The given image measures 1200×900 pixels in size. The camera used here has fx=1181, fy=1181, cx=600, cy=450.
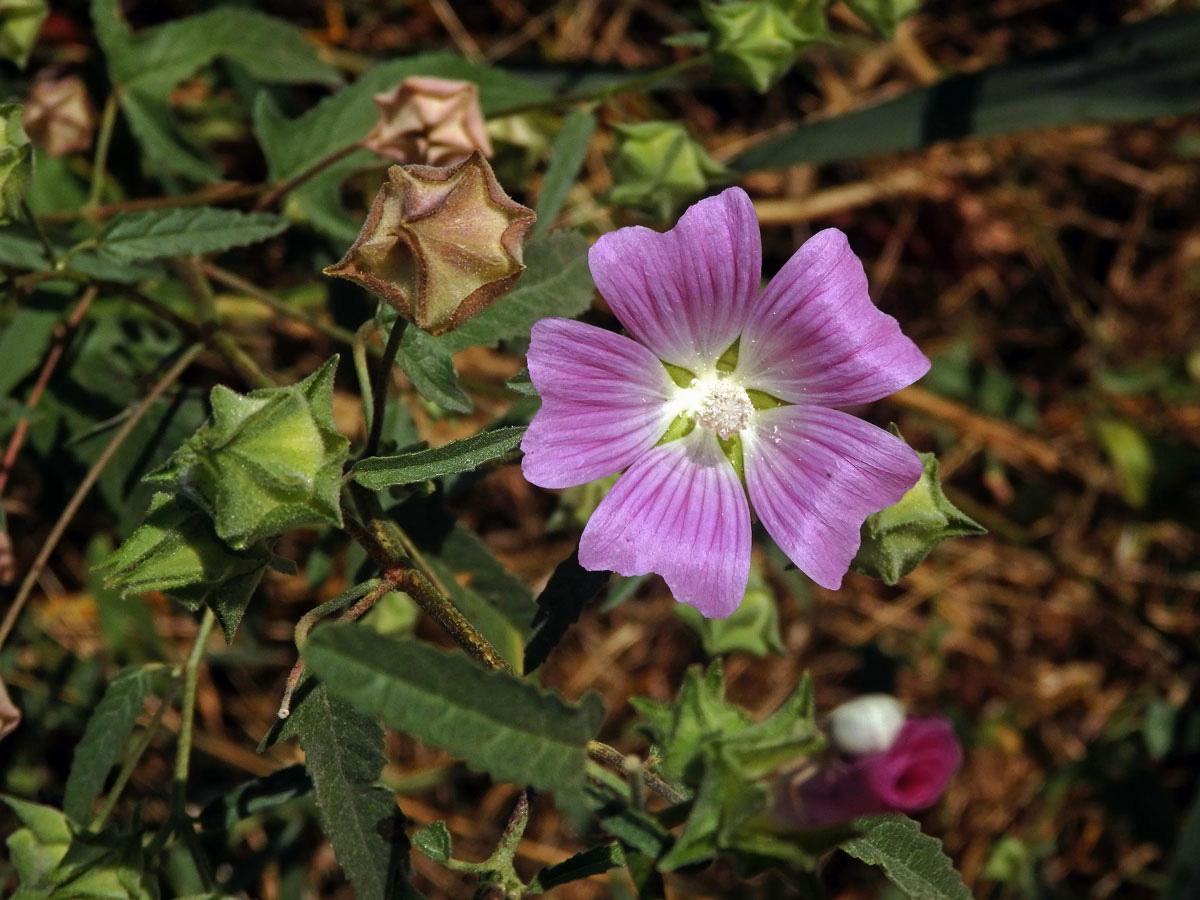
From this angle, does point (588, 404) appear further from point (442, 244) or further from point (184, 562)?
point (184, 562)

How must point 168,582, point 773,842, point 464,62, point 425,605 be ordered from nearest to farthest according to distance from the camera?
point 773,842, point 168,582, point 425,605, point 464,62

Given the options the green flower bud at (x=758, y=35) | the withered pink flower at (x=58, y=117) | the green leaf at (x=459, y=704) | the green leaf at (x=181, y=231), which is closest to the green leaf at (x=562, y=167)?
the green flower bud at (x=758, y=35)

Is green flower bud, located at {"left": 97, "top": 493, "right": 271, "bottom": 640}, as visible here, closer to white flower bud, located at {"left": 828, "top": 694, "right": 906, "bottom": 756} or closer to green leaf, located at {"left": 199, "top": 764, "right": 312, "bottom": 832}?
green leaf, located at {"left": 199, "top": 764, "right": 312, "bottom": 832}

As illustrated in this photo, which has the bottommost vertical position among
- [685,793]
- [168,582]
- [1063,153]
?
[1063,153]

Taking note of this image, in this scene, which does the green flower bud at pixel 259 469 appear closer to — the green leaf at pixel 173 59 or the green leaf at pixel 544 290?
the green leaf at pixel 544 290

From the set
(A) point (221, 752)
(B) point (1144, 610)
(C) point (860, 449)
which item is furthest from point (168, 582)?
(B) point (1144, 610)

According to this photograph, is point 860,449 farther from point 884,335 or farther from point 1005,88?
point 1005,88
